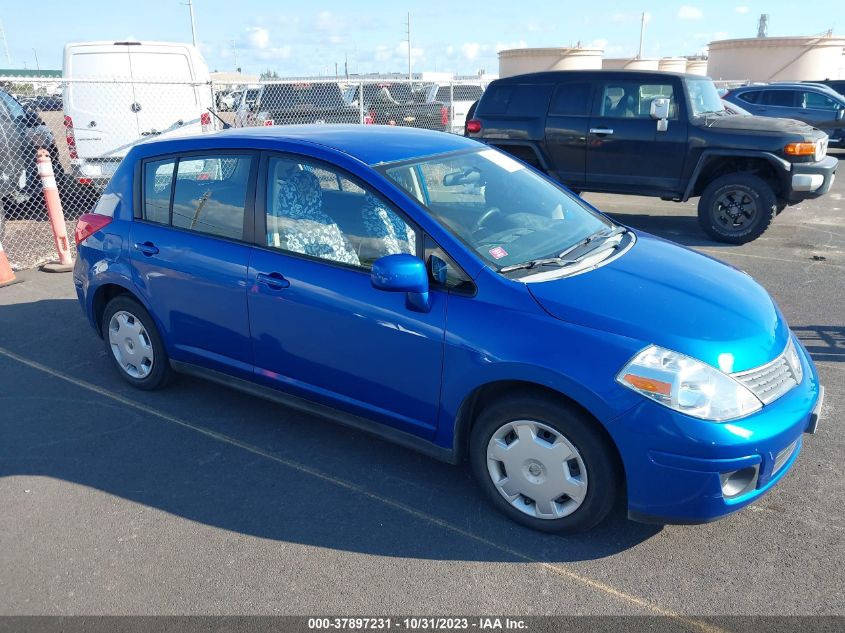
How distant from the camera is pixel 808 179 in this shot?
8078 millimetres

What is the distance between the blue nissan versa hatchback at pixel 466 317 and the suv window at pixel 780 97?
49.2ft

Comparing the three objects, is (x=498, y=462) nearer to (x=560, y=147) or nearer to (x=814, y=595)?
(x=814, y=595)

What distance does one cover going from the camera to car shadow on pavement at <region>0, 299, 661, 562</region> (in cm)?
315

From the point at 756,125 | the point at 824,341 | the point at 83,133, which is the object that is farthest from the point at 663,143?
the point at 83,133

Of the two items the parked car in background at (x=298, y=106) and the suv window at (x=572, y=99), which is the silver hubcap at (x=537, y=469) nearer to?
the suv window at (x=572, y=99)

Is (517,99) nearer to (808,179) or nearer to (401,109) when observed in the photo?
(808,179)

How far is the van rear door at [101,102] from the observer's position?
970cm

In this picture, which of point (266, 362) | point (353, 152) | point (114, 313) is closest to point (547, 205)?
point (353, 152)

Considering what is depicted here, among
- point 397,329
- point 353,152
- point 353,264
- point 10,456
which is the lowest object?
point 10,456

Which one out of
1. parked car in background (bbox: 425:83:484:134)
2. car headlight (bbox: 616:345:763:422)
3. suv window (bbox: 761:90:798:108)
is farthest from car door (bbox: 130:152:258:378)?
suv window (bbox: 761:90:798:108)

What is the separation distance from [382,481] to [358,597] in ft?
2.79

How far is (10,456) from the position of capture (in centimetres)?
392

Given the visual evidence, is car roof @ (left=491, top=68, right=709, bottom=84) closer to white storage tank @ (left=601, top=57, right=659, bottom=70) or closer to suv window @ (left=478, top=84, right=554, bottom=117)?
suv window @ (left=478, top=84, right=554, bottom=117)

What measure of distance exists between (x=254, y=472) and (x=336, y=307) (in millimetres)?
1045
